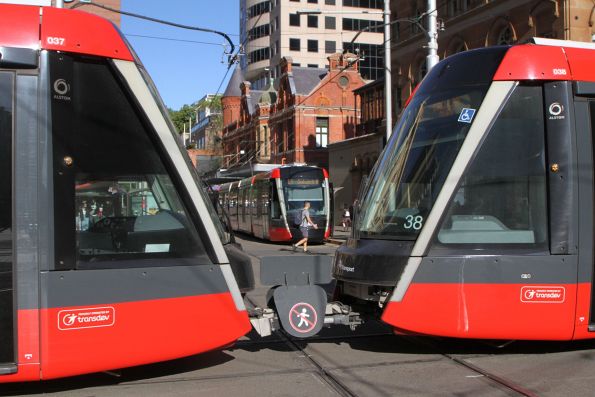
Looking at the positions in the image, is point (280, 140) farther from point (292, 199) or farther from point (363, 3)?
point (292, 199)

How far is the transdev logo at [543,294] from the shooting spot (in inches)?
221

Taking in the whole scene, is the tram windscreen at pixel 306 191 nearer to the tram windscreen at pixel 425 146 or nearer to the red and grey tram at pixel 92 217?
the tram windscreen at pixel 425 146

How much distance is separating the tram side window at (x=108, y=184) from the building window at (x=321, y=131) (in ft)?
169

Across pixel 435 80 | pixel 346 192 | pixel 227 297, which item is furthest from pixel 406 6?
pixel 227 297

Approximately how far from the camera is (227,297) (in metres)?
5.20

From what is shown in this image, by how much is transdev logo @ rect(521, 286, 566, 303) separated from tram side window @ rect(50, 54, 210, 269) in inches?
116

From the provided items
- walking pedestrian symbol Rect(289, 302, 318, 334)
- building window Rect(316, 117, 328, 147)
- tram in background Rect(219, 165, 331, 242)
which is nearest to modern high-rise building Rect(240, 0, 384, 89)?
building window Rect(316, 117, 328, 147)

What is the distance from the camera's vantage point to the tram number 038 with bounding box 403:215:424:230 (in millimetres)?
5715

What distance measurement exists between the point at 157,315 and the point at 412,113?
333 centimetres

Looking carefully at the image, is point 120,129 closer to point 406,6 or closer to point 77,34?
point 77,34

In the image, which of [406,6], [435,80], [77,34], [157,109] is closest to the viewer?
[77,34]

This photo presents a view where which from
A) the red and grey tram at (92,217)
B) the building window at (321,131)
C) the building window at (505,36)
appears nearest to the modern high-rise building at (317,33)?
the building window at (321,131)

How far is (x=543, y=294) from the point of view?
5613 mm

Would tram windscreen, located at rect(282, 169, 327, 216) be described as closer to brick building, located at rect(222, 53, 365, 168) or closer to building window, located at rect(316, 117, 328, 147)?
brick building, located at rect(222, 53, 365, 168)
